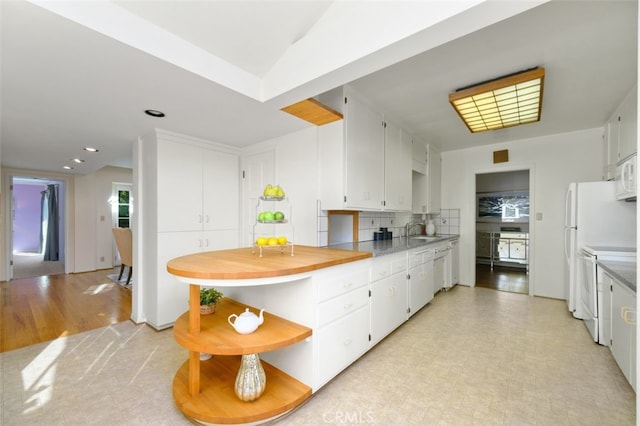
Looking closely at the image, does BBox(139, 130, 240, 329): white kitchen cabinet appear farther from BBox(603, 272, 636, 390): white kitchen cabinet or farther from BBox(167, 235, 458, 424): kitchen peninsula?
BBox(603, 272, 636, 390): white kitchen cabinet

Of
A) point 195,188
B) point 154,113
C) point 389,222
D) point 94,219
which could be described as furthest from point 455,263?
point 94,219

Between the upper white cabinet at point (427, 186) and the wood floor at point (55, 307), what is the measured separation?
14.1ft

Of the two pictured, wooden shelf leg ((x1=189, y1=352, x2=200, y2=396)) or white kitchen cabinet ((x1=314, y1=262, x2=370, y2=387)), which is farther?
white kitchen cabinet ((x1=314, y1=262, x2=370, y2=387))

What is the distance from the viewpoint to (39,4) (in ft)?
3.68

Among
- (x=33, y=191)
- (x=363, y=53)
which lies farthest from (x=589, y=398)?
(x=33, y=191)

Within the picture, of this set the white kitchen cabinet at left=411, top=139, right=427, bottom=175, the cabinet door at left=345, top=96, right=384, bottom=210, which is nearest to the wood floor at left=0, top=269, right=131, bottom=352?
the cabinet door at left=345, top=96, right=384, bottom=210

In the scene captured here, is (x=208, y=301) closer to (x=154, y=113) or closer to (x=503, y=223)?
(x=154, y=113)

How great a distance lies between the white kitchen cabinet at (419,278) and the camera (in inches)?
118

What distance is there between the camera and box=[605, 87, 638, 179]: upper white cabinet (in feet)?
8.04

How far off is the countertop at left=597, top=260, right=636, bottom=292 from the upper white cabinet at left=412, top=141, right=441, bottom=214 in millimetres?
2166

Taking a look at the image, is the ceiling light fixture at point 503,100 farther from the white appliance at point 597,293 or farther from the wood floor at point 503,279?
the wood floor at point 503,279

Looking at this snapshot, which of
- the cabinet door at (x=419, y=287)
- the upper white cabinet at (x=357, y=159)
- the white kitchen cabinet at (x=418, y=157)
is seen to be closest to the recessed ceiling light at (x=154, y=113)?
the upper white cabinet at (x=357, y=159)

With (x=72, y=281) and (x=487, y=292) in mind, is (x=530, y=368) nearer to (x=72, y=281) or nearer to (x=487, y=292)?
(x=487, y=292)

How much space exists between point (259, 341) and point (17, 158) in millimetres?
5276
